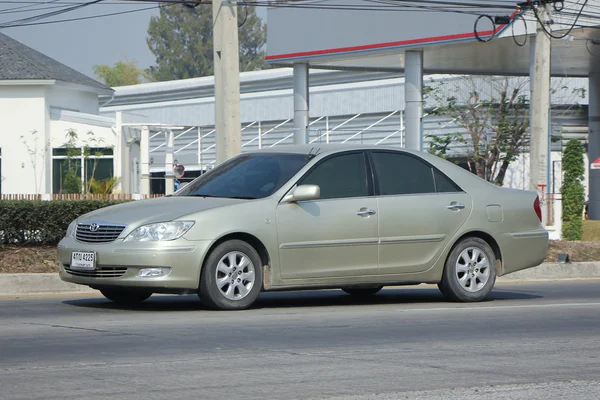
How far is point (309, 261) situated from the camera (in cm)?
1109

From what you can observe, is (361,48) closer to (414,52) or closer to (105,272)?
(414,52)

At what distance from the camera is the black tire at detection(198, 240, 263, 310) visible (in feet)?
34.5

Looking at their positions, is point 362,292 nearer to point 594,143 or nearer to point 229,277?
point 229,277

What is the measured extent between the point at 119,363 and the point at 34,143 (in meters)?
32.4

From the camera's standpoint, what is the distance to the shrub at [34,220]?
15.6 metres

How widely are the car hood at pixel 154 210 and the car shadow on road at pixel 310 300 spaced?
0.93 meters

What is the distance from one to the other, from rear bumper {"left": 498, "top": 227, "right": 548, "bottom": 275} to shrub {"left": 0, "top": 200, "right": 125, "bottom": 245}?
666cm

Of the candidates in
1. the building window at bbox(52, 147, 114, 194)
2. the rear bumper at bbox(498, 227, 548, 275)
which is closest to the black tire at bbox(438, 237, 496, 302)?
the rear bumper at bbox(498, 227, 548, 275)

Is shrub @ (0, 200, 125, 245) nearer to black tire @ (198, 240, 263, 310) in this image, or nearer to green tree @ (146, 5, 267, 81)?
black tire @ (198, 240, 263, 310)

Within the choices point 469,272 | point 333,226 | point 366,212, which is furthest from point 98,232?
point 469,272

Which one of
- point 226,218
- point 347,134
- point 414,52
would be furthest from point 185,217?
point 347,134

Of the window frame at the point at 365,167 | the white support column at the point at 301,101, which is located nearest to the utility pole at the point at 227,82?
the window frame at the point at 365,167

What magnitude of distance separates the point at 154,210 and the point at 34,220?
222 inches

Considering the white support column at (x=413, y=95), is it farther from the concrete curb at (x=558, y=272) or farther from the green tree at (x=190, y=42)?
the green tree at (x=190, y=42)
